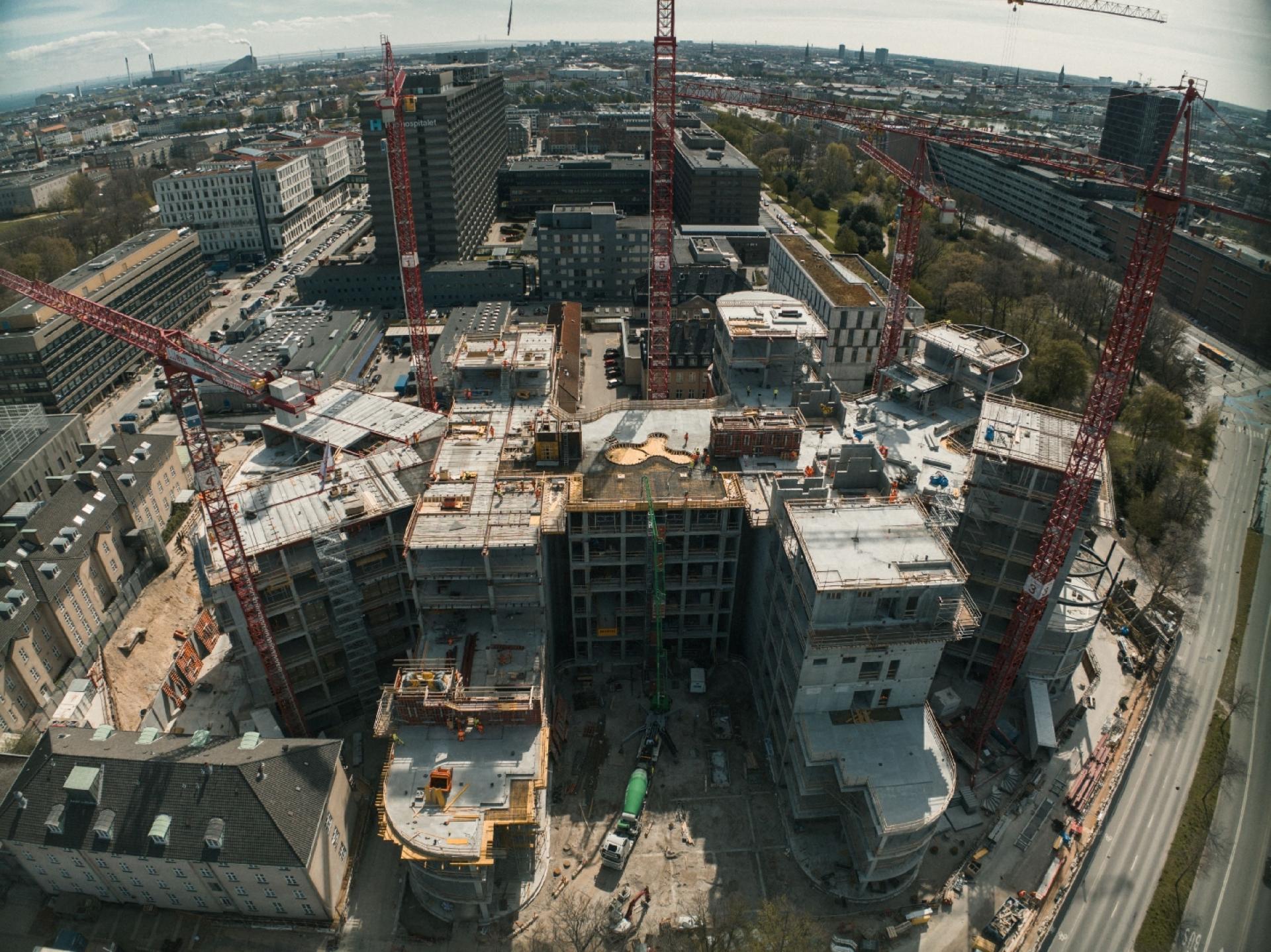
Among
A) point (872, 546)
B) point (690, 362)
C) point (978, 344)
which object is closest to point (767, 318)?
point (978, 344)

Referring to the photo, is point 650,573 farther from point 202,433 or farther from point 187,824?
point 187,824

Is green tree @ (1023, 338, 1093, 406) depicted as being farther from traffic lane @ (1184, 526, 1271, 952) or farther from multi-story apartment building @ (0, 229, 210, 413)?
multi-story apartment building @ (0, 229, 210, 413)

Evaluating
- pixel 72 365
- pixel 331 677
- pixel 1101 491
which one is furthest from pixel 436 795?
pixel 72 365

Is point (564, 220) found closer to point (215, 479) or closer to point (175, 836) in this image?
point (215, 479)

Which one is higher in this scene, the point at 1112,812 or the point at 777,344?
the point at 777,344

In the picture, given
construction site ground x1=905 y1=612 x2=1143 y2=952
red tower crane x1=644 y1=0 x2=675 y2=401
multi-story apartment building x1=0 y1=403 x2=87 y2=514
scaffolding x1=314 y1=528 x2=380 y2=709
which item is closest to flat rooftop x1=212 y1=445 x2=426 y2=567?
scaffolding x1=314 y1=528 x2=380 y2=709
